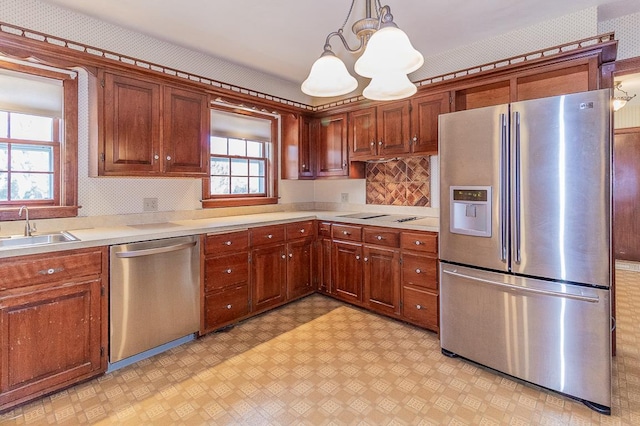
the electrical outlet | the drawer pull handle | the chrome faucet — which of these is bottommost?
the drawer pull handle

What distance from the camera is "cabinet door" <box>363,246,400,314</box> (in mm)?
3117

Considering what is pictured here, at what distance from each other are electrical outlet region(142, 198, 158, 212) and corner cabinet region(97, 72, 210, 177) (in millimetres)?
420

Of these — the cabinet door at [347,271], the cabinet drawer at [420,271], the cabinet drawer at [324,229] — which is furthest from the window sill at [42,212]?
the cabinet drawer at [420,271]

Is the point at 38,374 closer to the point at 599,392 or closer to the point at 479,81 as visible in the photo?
the point at 599,392

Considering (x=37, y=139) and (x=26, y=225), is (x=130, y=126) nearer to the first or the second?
(x=37, y=139)

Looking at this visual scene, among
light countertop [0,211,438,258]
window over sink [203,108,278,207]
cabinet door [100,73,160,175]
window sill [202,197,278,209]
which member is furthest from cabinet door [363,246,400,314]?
cabinet door [100,73,160,175]

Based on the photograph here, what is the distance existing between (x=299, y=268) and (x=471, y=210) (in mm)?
1935

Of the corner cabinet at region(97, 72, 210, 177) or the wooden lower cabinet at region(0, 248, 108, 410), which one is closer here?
the wooden lower cabinet at region(0, 248, 108, 410)

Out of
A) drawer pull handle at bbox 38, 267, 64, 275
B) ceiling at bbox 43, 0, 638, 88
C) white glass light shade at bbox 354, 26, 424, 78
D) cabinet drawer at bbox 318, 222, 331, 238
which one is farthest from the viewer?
cabinet drawer at bbox 318, 222, 331, 238

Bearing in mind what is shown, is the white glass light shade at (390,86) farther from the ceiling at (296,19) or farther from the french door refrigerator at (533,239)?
the ceiling at (296,19)

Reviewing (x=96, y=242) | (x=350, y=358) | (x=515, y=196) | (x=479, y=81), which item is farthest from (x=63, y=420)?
(x=479, y=81)

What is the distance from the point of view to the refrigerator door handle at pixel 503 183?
7.08 feet

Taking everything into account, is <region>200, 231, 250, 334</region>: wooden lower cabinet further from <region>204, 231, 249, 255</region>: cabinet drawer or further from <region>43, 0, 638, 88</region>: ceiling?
<region>43, 0, 638, 88</region>: ceiling

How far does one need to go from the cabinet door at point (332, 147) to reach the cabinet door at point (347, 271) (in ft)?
2.99
